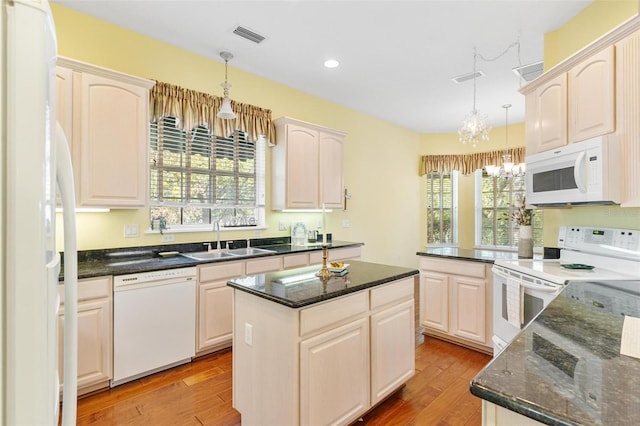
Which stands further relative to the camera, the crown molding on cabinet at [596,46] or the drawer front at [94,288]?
the drawer front at [94,288]

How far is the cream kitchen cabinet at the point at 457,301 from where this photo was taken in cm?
306

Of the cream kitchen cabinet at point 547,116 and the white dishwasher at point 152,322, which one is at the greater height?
the cream kitchen cabinet at point 547,116

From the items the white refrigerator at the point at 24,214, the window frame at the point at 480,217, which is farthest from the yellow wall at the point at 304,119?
the white refrigerator at the point at 24,214

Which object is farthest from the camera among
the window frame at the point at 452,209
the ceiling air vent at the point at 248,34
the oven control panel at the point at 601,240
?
the window frame at the point at 452,209

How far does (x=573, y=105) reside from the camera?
7.97 ft

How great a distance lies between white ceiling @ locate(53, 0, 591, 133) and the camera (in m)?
2.67

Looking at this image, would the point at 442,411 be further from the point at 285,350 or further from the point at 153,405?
the point at 153,405

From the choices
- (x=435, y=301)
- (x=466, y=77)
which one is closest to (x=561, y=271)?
(x=435, y=301)

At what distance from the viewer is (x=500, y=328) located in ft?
8.61

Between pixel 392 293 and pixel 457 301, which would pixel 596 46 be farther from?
pixel 457 301

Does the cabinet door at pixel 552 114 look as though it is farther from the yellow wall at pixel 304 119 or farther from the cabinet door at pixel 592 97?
the yellow wall at pixel 304 119

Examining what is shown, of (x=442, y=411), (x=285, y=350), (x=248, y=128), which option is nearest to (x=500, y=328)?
(x=442, y=411)

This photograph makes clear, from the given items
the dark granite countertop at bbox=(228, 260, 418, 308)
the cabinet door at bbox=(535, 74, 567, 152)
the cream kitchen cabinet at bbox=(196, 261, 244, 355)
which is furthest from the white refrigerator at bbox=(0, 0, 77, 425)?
the cabinet door at bbox=(535, 74, 567, 152)

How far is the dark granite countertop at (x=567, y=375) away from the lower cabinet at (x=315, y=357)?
3.24ft
